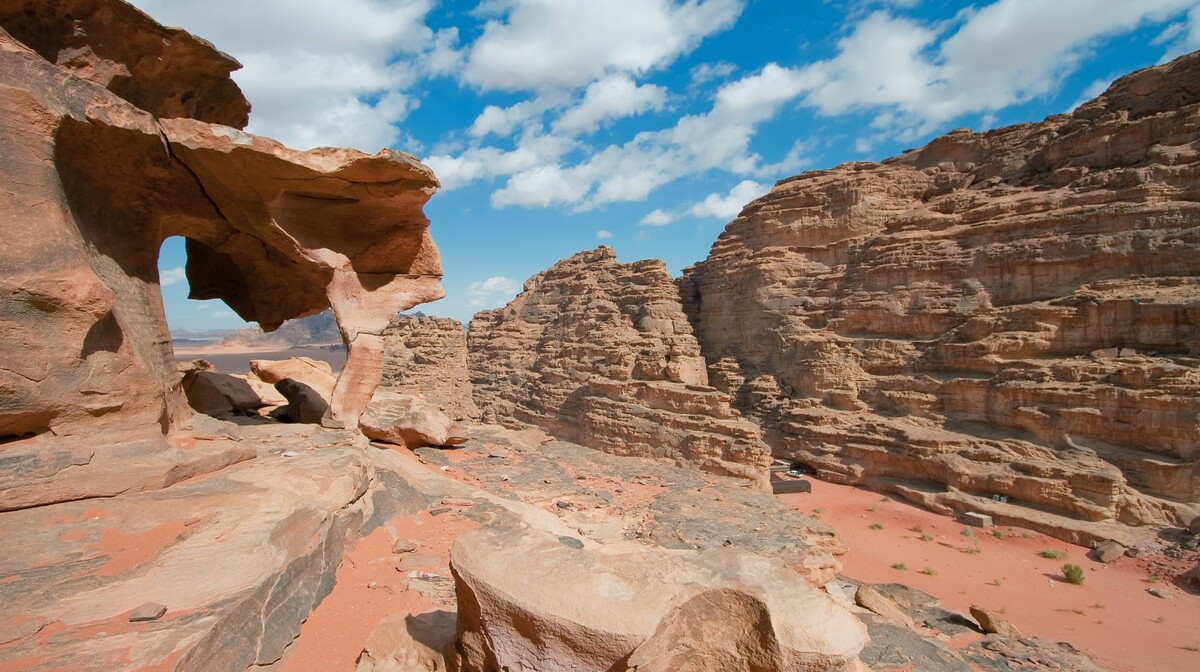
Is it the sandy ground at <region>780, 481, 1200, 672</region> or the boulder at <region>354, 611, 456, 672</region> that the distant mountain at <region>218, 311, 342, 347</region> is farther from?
the boulder at <region>354, 611, 456, 672</region>

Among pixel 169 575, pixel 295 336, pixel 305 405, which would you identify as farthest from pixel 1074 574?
pixel 295 336

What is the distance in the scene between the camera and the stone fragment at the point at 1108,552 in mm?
11180

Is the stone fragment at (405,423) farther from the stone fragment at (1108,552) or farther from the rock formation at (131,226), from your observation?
the stone fragment at (1108,552)

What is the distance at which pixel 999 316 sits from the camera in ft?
54.2

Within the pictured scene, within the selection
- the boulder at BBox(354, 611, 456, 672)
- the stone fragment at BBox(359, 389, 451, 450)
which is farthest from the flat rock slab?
the stone fragment at BBox(359, 389, 451, 450)

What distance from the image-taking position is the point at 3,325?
402cm

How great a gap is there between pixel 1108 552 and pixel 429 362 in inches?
782

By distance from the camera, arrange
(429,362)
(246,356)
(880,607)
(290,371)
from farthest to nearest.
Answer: (246,356) < (429,362) < (290,371) < (880,607)

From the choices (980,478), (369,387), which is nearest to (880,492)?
(980,478)

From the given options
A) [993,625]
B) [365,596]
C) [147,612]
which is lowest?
[993,625]

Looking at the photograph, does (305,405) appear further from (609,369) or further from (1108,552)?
(1108,552)

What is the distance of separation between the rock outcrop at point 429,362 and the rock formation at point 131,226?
12.2 metres

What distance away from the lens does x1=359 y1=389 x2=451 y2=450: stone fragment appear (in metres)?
9.02

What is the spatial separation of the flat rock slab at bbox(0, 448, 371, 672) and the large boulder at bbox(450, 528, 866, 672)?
130 centimetres
